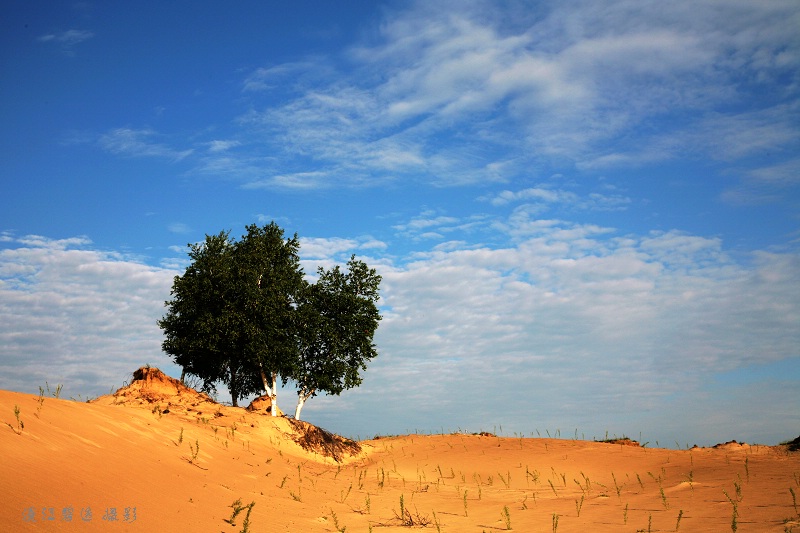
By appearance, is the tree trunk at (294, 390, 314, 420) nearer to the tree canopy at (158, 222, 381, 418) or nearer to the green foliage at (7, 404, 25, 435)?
the tree canopy at (158, 222, 381, 418)

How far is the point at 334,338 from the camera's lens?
1329 inches

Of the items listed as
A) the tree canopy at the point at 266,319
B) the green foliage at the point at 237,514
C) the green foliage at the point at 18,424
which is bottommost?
the green foliage at the point at 237,514

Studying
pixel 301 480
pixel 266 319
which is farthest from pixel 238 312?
pixel 301 480

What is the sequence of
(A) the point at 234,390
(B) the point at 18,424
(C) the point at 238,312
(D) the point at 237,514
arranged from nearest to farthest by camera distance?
(B) the point at 18,424
(D) the point at 237,514
(C) the point at 238,312
(A) the point at 234,390

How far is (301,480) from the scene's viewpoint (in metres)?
18.8

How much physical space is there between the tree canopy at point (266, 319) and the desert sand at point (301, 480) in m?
5.30

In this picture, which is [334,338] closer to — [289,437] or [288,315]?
[288,315]

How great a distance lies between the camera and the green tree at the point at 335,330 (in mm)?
33594

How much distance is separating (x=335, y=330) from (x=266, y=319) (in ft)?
14.5

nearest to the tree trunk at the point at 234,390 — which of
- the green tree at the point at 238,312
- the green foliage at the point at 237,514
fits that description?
the green tree at the point at 238,312

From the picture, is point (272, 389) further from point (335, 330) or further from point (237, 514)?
point (237, 514)

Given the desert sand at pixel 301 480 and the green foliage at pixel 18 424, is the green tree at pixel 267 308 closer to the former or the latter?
the desert sand at pixel 301 480

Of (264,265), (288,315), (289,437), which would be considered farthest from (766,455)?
(264,265)

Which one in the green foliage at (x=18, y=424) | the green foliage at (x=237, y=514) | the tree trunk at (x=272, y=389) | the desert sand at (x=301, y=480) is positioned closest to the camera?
the desert sand at (x=301, y=480)
